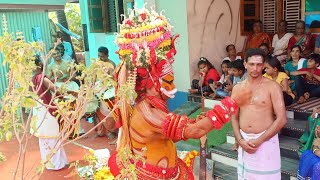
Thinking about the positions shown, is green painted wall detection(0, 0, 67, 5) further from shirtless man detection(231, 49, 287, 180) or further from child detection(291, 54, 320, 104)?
shirtless man detection(231, 49, 287, 180)

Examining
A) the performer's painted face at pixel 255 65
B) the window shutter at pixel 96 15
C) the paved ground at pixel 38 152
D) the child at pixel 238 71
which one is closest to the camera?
the performer's painted face at pixel 255 65

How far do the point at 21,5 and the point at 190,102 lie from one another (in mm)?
6473

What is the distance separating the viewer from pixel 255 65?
342 centimetres

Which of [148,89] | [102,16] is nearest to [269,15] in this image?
[102,16]

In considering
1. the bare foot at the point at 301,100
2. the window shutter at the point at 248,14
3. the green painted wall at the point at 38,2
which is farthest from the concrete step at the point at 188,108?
the green painted wall at the point at 38,2

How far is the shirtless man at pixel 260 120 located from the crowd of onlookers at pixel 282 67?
4.75 ft

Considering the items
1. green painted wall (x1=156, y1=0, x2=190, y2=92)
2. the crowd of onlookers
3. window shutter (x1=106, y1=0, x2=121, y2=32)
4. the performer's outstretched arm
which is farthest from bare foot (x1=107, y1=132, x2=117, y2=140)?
the performer's outstretched arm

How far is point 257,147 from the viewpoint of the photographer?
345 centimetres

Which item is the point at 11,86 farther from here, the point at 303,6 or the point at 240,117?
the point at 303,6

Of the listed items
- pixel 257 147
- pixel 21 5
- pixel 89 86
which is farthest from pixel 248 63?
pixel 21 5

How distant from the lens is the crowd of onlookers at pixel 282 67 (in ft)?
17.3

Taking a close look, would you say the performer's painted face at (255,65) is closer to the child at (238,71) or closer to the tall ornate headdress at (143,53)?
the tall ornate headdress at (143,53)

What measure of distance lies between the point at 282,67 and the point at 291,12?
2899mm

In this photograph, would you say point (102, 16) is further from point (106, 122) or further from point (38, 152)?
point (38, 152)
